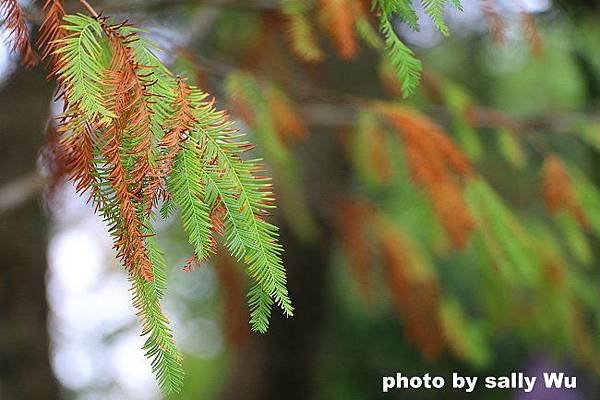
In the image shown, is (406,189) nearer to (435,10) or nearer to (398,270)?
(398,270)

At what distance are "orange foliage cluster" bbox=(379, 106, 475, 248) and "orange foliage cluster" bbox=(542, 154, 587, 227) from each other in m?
0.18

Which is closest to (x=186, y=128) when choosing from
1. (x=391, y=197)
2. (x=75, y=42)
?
(x=75, y=42)

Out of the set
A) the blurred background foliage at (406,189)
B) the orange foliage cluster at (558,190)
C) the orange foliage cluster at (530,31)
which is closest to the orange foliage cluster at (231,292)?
the blurred background foliage at (406,189)

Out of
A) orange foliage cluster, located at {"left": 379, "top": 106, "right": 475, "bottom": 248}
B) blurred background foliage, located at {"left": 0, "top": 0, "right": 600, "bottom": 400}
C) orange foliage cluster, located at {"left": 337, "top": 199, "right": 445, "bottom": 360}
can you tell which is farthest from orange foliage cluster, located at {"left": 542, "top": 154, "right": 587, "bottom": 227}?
orange foliage cluster, located at {"left": 337, "top": 199, "right": 445, "bottom": 360}

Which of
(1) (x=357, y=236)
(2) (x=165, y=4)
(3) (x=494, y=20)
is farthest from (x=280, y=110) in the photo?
(1) (x=357, y=236)

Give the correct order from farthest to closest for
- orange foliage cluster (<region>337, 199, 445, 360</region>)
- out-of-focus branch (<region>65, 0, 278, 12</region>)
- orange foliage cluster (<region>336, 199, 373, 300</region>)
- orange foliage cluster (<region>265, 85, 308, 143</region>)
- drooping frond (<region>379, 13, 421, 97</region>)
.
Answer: orange foliage cluster (<region>336, 199, 373, 300</region>) → orange foliage cluster (<region>337, 199, 445, 360</region>) → orange foliage cluster (<region>265, 85, 308, 143</region>) → out-of-focus branch (<region>65, 0, 278, 12</region>) → drooping frond (<region>379, 13, 421, 97</region>)

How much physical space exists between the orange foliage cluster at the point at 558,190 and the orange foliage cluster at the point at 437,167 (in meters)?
0.18

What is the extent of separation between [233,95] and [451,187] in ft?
1.54

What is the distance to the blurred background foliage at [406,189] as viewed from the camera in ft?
5.57

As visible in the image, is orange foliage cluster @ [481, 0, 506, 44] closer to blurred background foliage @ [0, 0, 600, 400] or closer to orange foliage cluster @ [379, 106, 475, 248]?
blurred background foliage @ [0, 0, 600, 400]

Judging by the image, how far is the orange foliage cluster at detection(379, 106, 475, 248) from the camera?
1573mm

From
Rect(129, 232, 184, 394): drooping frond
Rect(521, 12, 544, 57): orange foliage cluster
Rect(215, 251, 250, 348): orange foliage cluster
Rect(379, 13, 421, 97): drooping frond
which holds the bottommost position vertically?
Rect(215, 251, 250, 348): orange foliage cluster

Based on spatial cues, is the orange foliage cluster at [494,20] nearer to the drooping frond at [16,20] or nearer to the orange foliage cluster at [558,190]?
the orange foliage cluster at [558,190]

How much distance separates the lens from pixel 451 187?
167 centimetres
